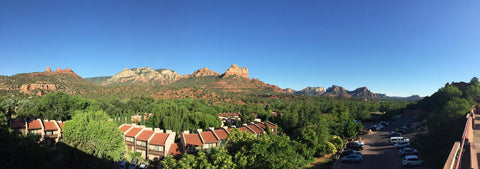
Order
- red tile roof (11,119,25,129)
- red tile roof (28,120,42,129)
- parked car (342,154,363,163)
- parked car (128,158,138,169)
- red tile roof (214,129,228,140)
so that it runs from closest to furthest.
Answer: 1. parked car (342,154,363,163)
2. parked car (128,158,138,169)
3. red tile roof (11,119,25,129)
4. red tile roof (28,120,42,129)
5. red tile roof (214,129,228,140)

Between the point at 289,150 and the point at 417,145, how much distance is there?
27.0 m

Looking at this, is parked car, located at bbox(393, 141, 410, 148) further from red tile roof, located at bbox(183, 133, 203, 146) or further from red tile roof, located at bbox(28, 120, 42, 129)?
red tile roof, located at bbox(28, 120, 42, 129)

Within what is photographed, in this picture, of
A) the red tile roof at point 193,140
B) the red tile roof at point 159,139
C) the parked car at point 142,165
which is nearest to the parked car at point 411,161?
the red tile roof at point 193,140

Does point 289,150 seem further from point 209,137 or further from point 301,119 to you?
point 301,119

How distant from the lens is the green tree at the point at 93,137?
85.4 feet

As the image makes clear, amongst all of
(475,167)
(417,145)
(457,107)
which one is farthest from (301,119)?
(475,167)

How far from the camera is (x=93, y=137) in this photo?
86.4 feet

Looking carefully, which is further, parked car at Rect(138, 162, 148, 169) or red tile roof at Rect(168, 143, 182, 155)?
red tile roof at Rect(168, 143, 182, 155)

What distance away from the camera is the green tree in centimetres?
2603

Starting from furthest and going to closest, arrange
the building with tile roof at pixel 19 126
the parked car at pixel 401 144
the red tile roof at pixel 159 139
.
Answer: the parked car at pixel 401 144 → the building with tile roof at pixel 19 126 → the red tile roof at pixel 159 139

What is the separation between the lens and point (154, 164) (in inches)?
1189

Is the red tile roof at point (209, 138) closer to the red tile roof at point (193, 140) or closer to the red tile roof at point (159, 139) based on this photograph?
the red tile roof at point (193, 140)

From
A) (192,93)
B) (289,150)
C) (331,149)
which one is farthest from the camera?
(192,93)

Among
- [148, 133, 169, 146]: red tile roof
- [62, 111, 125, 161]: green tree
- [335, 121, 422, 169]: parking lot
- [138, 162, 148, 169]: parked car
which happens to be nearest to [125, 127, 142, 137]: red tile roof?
[148, 133, 169, 146]: red tile roof
